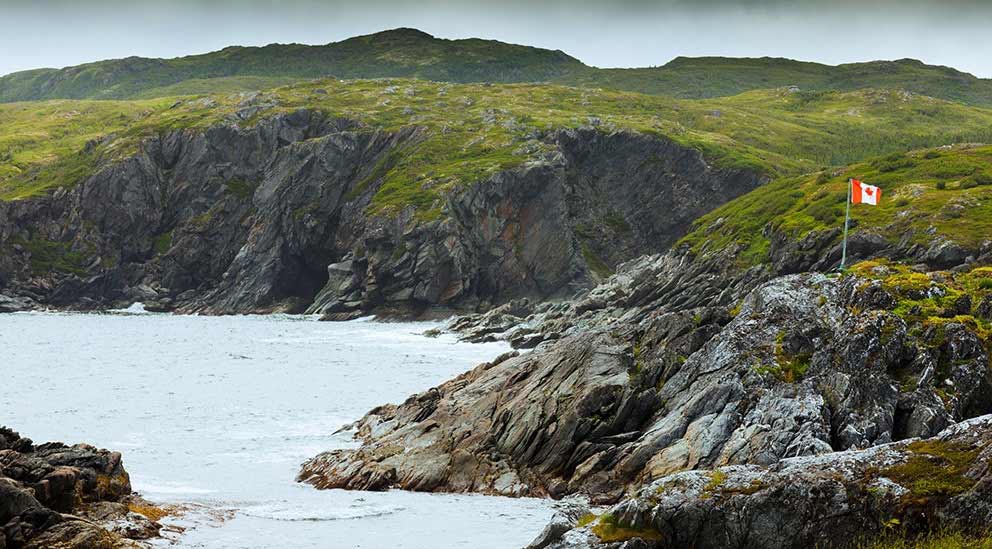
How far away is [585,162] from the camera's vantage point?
196 meters

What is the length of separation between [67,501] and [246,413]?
29674 mm

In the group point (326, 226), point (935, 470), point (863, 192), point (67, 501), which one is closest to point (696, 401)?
point (935, 470)

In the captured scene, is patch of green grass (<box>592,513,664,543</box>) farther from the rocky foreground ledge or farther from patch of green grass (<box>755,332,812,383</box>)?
patch of green grass (<box>755,332,812,383</box>)

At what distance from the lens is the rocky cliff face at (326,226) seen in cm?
15862

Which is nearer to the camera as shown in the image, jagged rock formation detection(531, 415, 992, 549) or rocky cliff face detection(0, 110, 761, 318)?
jagged rock formation detection(531, 415, 992, 549)

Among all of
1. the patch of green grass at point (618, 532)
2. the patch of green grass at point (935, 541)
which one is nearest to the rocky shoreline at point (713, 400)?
the patch of green grass at point (618, 532)

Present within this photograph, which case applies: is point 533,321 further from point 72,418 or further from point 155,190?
point 155,190

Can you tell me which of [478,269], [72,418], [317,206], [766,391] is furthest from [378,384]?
[317,206]

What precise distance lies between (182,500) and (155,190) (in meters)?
163

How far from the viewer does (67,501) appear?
3225cm

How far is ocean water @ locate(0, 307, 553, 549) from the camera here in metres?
34.4

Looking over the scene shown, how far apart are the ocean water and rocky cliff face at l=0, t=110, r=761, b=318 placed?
88.0 ft

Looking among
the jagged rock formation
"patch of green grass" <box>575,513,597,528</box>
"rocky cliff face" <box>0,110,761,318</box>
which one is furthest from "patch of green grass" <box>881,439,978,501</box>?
"rocky cliff face" <box>0,110,761,318</box>

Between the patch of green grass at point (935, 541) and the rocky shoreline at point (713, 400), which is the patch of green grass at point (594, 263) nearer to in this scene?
the rocky shoreline at point (713, 400)
